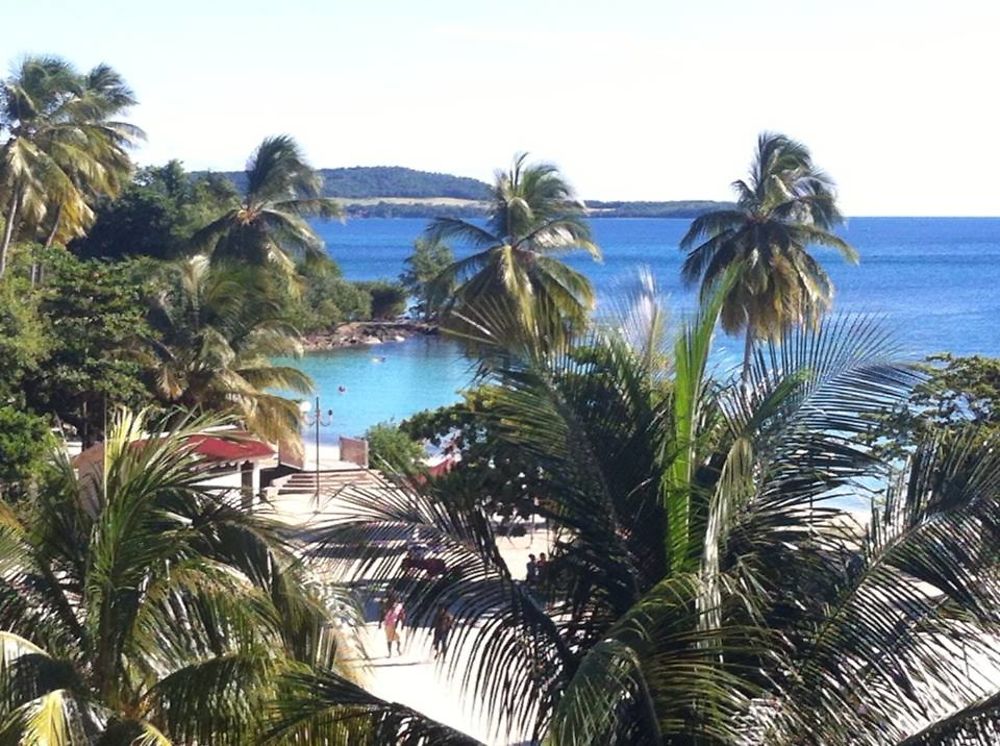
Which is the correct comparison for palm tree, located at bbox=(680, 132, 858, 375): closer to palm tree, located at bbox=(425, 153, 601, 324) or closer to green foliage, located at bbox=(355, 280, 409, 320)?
palm tree, located at bbox=(425, 153, 601, 324)

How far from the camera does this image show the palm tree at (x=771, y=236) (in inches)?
1243

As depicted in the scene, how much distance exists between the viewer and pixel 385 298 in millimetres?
87500

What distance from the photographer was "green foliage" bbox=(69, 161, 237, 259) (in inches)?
2505

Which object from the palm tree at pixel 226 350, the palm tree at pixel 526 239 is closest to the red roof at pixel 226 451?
the palm tree at pixel 226 350

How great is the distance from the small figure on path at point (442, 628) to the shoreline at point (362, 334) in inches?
2805

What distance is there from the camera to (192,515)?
24.4ft

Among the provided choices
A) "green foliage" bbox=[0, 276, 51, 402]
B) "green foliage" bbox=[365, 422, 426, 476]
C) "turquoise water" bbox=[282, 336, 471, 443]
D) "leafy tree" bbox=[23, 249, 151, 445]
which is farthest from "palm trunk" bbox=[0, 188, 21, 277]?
"turquoise water" bbox=[282, 336, 471, 443]

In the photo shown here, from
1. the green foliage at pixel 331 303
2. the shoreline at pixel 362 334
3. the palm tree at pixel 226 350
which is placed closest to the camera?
the palm tree at pixel 226 350

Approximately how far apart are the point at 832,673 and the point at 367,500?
2.23m

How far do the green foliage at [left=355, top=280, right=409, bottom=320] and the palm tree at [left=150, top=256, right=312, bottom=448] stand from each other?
57830mm

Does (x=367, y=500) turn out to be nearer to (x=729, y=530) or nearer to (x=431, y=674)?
(x=729, y=530)

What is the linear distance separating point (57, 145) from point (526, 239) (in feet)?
49.2

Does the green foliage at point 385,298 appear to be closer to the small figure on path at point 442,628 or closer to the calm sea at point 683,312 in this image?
the calm sea at point 683,312

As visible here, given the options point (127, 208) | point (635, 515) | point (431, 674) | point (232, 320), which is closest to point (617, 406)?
point (635, 515)
